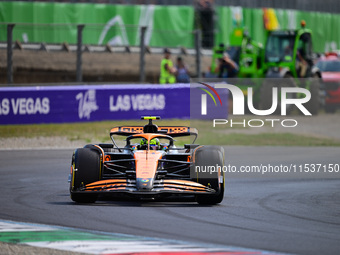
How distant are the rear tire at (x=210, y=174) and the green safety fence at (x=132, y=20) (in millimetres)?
14642

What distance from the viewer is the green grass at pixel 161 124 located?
19.3 metres

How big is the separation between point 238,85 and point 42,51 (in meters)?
5.81

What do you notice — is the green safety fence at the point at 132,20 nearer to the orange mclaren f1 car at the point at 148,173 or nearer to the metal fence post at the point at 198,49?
the metal fence post at the point at 198,49

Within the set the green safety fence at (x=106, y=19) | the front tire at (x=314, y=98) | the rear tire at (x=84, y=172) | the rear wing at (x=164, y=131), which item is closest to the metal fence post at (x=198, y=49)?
the green safety fence at (x=106, y=19)

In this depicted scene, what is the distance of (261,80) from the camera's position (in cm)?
2494

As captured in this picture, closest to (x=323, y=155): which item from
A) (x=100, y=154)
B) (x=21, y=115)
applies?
(x=21, y=115)

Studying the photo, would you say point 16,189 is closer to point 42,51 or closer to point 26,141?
point 26,141

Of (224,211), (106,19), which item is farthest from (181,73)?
(224,211)

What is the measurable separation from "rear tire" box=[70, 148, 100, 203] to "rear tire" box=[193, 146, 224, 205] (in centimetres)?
118

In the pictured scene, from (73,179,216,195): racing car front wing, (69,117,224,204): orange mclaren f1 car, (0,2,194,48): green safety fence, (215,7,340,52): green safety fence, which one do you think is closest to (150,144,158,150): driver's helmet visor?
(69,117,224,204): orange mclaren f1 car

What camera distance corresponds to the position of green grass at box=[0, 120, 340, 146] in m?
19.3

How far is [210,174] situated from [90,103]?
35.6ft

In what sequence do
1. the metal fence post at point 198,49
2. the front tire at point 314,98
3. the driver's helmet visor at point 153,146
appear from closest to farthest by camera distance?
the driver's helmet visor at point 153,146, the metal fence post at point 198,49, the front tire at point 314,98

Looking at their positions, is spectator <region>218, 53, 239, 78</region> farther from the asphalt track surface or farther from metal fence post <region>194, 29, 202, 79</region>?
the asphalt track surface
